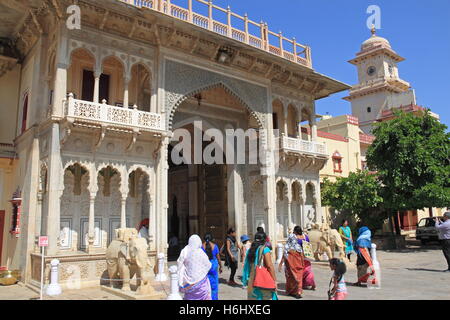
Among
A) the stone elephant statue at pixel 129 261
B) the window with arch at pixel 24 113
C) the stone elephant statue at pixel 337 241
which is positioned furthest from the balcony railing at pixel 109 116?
the stone elephant statue at pixel 337 241

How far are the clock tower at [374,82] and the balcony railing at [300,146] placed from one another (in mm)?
21497

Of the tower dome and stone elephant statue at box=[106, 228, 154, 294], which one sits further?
the tower dome

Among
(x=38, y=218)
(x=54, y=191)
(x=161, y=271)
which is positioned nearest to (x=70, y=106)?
(x=54, y=191)

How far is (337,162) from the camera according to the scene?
23.2 meters

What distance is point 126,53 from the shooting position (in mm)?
11602

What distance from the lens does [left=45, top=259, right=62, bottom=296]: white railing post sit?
337 inches

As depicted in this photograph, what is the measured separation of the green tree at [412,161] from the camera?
1698cm

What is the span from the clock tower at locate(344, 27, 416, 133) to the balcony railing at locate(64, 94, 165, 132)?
29.3 m

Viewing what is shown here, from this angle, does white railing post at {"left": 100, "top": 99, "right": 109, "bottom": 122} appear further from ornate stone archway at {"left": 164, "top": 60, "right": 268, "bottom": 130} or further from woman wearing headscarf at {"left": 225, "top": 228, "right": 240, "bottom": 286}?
woman wearing headscarf at {"left": 225, "top": 228, "right": 240, "bottom": 286}

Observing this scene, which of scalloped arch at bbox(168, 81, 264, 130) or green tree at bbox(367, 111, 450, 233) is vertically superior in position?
scalloped arch at bbox(168, 81, 264, 130)

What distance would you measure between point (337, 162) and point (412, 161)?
602cm

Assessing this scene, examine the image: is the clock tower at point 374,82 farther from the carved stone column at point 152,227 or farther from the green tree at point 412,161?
the carved stone column at point 152,227

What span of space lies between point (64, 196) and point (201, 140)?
7.23 m

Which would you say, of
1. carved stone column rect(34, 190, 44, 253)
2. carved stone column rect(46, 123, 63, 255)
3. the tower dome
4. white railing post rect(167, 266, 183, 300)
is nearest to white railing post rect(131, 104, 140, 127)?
carved stone column rect(46, 123, 63, 255)
